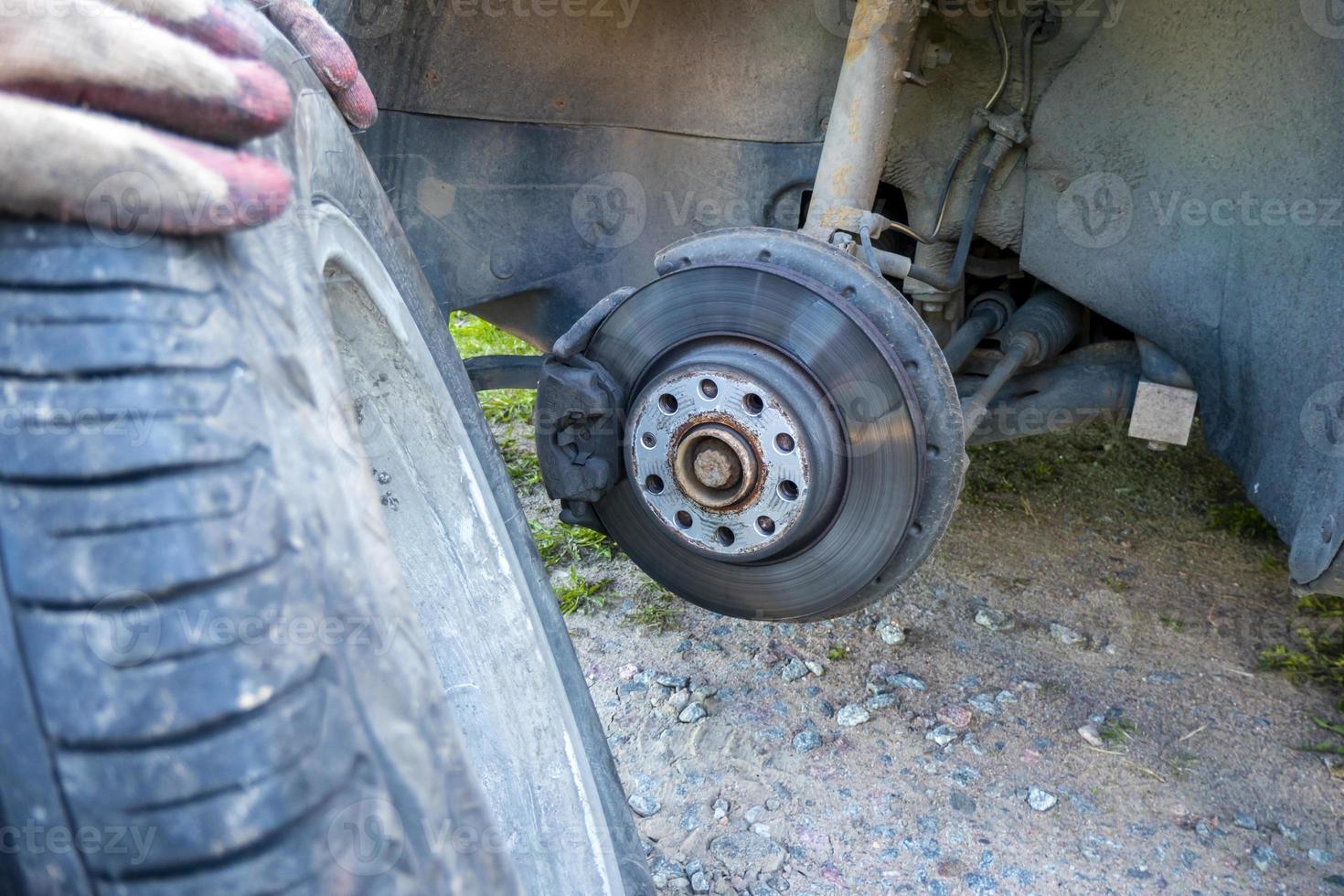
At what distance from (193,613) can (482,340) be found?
2.41 meters

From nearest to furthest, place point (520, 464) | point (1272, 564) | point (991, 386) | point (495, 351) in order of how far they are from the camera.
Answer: point (991, 386) → point (1272, 564) → point (520, 464) → point (495, 351)

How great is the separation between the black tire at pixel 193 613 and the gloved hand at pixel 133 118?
2 centimetres

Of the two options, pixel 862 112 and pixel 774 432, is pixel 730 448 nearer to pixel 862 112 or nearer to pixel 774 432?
pixel 774 432

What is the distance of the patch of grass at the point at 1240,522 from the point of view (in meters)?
1.99

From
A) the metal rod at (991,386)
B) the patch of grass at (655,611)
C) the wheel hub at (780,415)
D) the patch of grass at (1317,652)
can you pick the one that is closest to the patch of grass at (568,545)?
the patch of grass at (655,611)

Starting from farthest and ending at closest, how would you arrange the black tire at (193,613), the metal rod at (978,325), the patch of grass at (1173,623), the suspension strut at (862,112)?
the patch of grass at (1173,623) < the metal rod at (978,325) < the suspension strut at (862,112) < the black tire at (193,613)

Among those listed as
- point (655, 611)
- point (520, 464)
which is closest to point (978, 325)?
point (655, 611)

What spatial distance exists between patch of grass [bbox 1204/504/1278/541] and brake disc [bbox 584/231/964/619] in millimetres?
1158

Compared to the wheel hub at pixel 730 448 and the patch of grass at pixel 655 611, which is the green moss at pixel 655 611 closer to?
the patch of grass at pixel 655 611

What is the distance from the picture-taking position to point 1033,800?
4.29 feet

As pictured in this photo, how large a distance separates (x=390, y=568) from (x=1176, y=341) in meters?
1.24

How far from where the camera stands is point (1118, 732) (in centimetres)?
144

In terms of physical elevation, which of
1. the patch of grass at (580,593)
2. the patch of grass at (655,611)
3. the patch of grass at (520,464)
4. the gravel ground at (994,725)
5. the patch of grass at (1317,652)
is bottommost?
the patch of grass at (520,464)

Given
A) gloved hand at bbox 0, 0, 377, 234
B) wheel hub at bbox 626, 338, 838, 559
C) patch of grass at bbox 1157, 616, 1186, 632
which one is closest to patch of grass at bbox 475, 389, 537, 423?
wheel hub at bbox 626, 338, 838, 559
